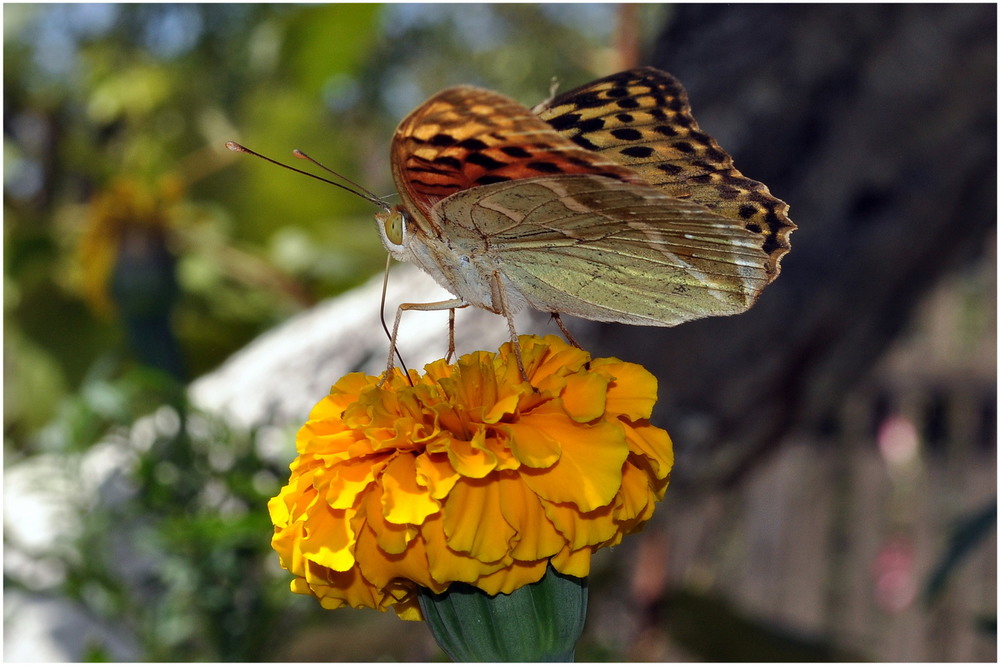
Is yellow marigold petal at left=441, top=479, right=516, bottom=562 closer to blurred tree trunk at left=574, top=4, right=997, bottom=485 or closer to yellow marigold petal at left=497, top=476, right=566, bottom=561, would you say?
yellow marigold petal at left=497, top=476, right=566, bottom=561

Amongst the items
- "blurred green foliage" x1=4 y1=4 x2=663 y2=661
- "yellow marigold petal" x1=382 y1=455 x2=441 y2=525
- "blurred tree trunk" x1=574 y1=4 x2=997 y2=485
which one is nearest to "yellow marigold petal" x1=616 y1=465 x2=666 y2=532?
"yellow marigold petal" x1=382 y1=455 x2=441 y2=525

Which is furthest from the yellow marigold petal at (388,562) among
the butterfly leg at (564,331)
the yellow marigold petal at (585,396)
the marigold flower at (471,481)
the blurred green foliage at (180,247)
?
the blurred green foliage at (180,247)

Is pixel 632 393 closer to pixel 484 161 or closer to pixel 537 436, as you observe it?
pixel 537 436

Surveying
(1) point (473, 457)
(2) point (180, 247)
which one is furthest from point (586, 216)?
(2) point (180, 247)

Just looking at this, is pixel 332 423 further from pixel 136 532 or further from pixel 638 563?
pixel 638 563

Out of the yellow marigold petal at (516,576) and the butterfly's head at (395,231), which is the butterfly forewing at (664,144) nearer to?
the butterfly's head at (395,231)

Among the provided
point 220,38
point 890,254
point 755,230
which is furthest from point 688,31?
point 220,38

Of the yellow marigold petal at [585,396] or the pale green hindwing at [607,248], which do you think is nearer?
the yellow marigold petal at [585,396]
